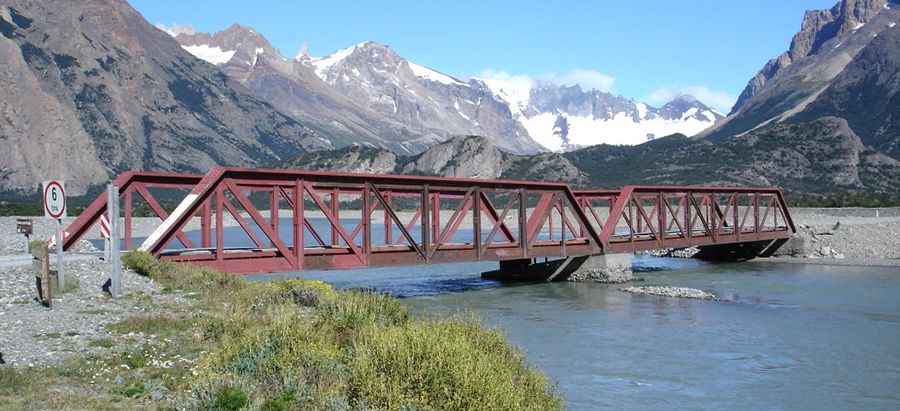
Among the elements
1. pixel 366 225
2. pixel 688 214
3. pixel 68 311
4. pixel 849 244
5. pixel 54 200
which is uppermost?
pixel 688 214

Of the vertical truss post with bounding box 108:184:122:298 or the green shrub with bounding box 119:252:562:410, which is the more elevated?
the vertical truss post with bounding box 108:184:122:298

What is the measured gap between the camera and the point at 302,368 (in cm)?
1198

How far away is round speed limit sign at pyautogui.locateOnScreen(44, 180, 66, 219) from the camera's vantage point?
1955cm

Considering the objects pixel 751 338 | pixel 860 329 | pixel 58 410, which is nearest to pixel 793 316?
pixel 860 329

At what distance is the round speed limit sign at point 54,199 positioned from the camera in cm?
1955

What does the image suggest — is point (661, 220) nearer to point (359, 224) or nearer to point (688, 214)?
point (688, 214)

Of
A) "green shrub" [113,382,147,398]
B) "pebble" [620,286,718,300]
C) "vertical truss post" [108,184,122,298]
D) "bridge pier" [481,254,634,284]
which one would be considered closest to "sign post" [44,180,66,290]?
"vertical truss post" [108,184,122,298]

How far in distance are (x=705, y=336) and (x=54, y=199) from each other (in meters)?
19.0

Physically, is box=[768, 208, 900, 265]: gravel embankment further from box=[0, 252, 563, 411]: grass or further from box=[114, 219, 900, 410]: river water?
box=[0, 252, 563, 411]: grass

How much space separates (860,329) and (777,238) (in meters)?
34.3

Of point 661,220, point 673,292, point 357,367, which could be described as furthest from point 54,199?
point 661,220

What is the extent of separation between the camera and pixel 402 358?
1106 cm

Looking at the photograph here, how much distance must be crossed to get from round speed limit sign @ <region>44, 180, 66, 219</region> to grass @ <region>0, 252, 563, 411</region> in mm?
4135

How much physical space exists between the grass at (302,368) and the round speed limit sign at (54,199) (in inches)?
163
